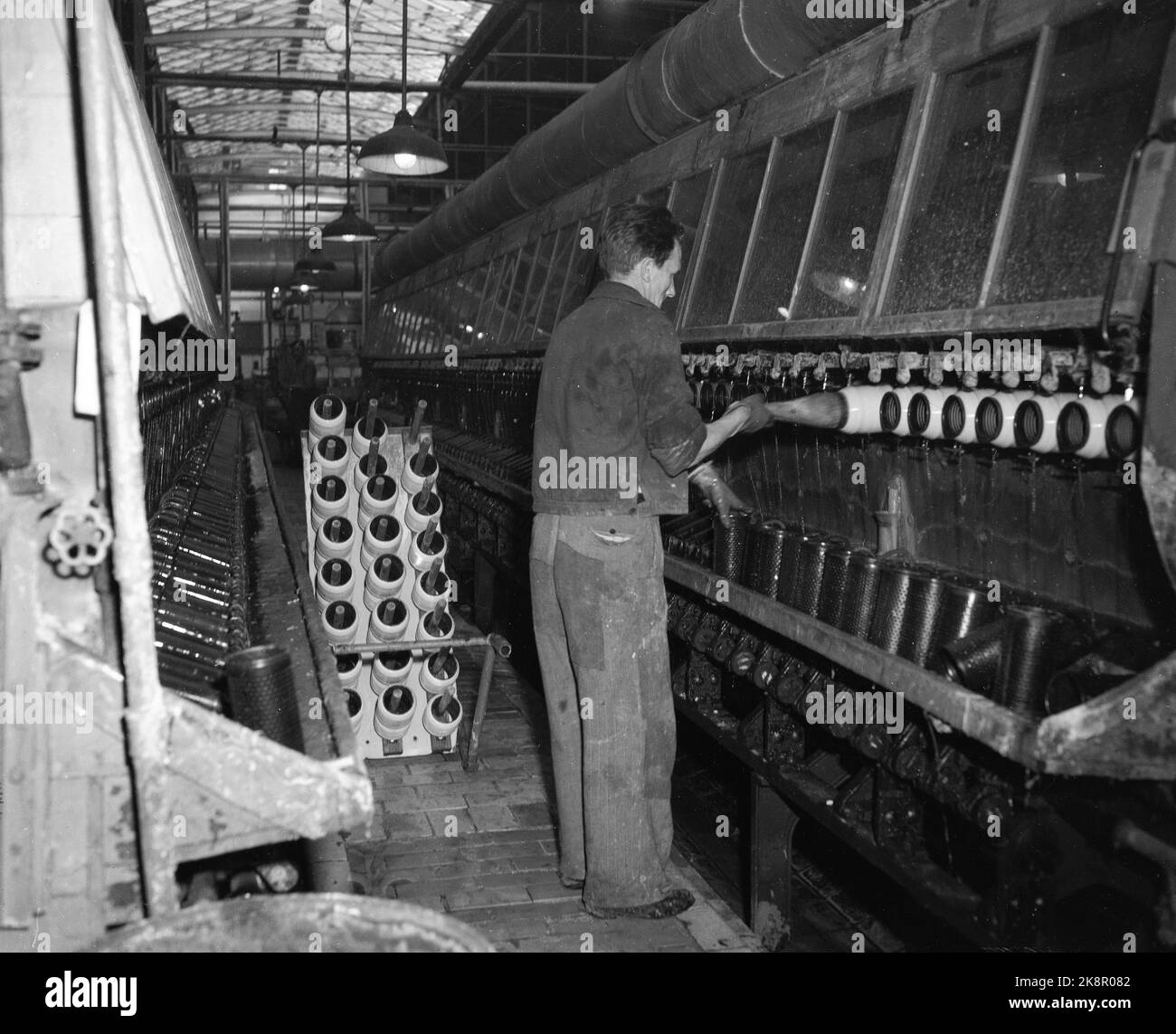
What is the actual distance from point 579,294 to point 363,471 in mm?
2175

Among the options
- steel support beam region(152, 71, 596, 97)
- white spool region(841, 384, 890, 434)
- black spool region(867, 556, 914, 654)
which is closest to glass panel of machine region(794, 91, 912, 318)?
white spool region(841, 384, 890, 434)

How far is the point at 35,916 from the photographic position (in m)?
1.82

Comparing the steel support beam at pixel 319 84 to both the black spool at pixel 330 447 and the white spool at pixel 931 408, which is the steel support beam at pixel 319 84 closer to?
the black spool at pixel 330 447

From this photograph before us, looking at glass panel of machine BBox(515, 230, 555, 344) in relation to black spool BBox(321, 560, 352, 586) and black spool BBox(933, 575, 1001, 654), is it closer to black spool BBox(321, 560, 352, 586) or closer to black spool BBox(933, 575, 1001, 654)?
black spool BBox(321, 560, 352, 586)

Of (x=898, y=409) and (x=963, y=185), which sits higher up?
(x=963, y=185)

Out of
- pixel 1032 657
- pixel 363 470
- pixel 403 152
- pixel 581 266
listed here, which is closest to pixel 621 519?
pixel 1032 657

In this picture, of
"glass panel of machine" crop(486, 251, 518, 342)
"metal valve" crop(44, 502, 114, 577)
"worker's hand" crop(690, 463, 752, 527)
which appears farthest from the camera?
"glass panel of machine" crop(486, 251, 518, 342)

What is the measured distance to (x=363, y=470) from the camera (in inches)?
197

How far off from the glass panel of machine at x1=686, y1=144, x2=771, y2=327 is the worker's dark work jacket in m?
1.21

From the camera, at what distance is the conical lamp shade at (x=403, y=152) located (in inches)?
264

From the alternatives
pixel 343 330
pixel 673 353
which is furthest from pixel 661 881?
pixel 343 330

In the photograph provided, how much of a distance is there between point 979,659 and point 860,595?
529 mm

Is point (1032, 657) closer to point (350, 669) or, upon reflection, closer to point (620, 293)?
point (620, 293)

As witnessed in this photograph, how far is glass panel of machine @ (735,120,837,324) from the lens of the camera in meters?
3.88
